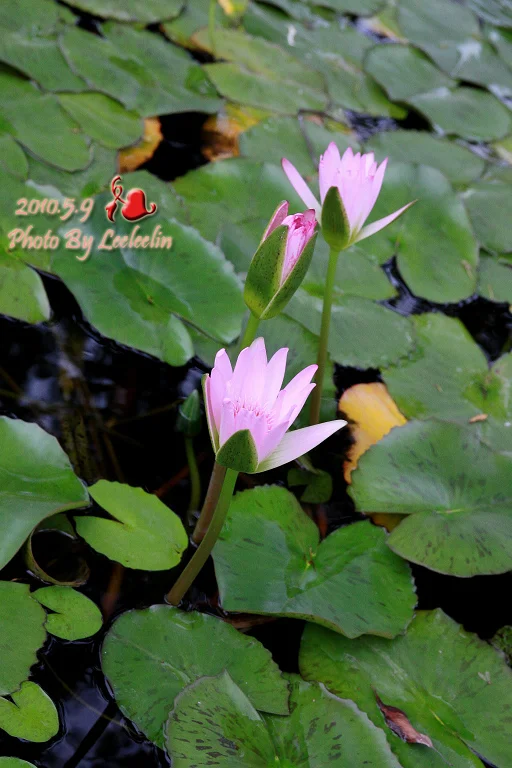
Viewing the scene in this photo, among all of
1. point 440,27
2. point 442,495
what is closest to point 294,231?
point 442,495

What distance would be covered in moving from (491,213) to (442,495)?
1.35 metres

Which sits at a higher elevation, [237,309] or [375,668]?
[237,309]

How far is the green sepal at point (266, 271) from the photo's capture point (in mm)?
1028

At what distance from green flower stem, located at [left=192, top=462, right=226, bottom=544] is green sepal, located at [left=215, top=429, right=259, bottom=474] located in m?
0.24

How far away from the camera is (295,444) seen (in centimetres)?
99

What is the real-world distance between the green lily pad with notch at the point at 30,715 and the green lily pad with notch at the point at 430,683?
454 mm

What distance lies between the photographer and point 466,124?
9.49ft

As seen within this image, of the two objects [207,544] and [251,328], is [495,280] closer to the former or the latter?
[251,328]

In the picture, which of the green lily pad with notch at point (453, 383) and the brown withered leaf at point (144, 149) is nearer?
the green lily pad with notch at point (453, 383)

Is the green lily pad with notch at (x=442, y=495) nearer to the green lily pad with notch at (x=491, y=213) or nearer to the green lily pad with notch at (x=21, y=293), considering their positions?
the green lily pad with notch at (x=21, y=293)

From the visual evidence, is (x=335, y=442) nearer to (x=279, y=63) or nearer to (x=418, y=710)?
(x=418, y=710)

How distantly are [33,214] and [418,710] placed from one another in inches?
58.9

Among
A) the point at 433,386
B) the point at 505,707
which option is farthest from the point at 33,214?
the point at 505,707

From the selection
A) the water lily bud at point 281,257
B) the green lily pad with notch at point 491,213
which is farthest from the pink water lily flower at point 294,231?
the green lily pad with notch at point 491,213
